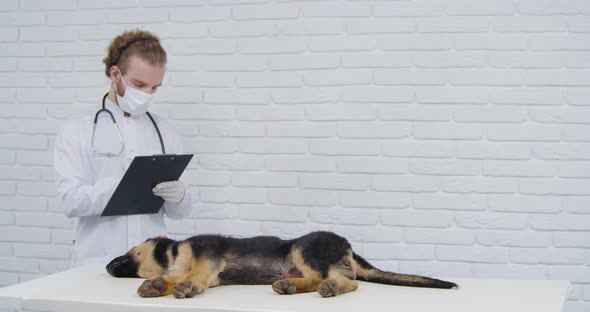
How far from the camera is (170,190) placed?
2744 millimetres

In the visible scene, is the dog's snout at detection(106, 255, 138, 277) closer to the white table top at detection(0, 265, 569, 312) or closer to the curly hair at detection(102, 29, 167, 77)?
the white table top at detection(0, 265, 569, 312)

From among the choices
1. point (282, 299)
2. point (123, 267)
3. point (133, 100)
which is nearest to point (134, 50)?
point (133, 100)

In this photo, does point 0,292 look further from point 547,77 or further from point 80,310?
point 547,77

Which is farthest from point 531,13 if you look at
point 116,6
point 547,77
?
point 116,6

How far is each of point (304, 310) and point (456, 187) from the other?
183cm

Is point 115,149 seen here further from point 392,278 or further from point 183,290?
point 392,278

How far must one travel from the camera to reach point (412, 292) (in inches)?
81.0

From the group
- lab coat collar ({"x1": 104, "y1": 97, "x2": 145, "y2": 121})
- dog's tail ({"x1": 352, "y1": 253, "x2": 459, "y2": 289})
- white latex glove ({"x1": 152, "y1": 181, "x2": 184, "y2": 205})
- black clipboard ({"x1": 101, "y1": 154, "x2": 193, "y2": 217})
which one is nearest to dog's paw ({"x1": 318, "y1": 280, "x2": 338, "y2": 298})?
dog's tail ({"x1": 352, "y1": 253, "x2": 459, "y2": 289})

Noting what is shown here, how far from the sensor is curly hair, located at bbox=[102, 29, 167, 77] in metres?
3.02

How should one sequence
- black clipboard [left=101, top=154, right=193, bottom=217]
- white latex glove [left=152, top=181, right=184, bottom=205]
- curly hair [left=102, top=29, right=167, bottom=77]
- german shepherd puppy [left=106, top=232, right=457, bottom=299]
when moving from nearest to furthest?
1. german shepherd puppy [left=106, top=232, right=457, bottom=299]
2. black clipboard [left=101, top=154, right=193, bottom=217]
3. white latex glove [left=152, top=181, right=184, bottom=205]
4. curly hair [left=102, top=29, right=167, bottom=77]

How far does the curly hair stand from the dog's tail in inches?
52.5

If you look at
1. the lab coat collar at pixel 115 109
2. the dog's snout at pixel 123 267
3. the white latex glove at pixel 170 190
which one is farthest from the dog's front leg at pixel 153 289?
→ the lab coat collar at pixel 115 109

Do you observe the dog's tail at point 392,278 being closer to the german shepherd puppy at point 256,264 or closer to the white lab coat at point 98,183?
the german shepherd puppy at point 256,264

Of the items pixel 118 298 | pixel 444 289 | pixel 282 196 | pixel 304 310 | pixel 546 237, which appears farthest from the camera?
pixel 282 196
